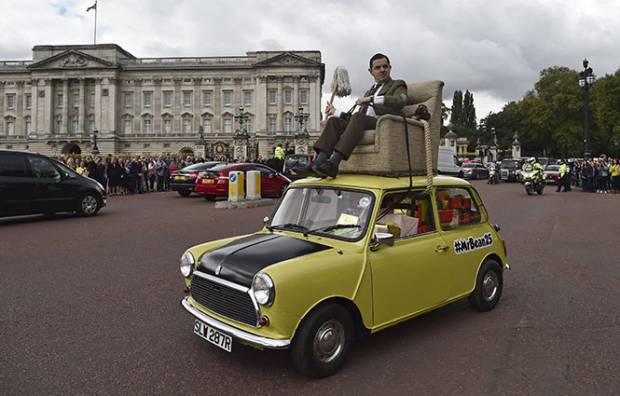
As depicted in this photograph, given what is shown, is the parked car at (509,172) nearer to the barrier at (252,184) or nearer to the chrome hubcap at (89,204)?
the barrier at (252,184)

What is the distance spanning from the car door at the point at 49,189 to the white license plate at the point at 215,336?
9.95 m

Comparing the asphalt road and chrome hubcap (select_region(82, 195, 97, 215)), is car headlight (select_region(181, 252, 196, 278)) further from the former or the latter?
chrome hubcap (select_region(82, 195, 97, 215))

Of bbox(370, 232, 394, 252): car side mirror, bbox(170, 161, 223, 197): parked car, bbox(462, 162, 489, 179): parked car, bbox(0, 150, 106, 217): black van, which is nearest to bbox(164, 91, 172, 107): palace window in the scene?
bbox(462, 162, 489, 179): parked car

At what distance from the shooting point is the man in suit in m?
4.62

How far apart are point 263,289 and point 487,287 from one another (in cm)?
304

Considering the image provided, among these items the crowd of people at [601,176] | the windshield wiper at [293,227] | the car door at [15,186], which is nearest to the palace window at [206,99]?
the crowd of people at [601,176]

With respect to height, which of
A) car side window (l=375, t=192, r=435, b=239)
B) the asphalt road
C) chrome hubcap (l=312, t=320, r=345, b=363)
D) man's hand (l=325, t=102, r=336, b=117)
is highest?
man's hand (l=325, t=102, r=336, b=117)

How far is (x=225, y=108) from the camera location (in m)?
89.5

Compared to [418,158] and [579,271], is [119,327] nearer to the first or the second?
[418,158]

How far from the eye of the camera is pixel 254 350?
4109 mm

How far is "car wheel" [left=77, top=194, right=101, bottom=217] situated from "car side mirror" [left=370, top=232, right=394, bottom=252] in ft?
36.7

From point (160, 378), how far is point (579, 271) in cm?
643

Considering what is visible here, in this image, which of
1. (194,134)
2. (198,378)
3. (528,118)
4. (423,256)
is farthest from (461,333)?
(194,134)

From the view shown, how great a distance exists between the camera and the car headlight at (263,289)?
330cm
